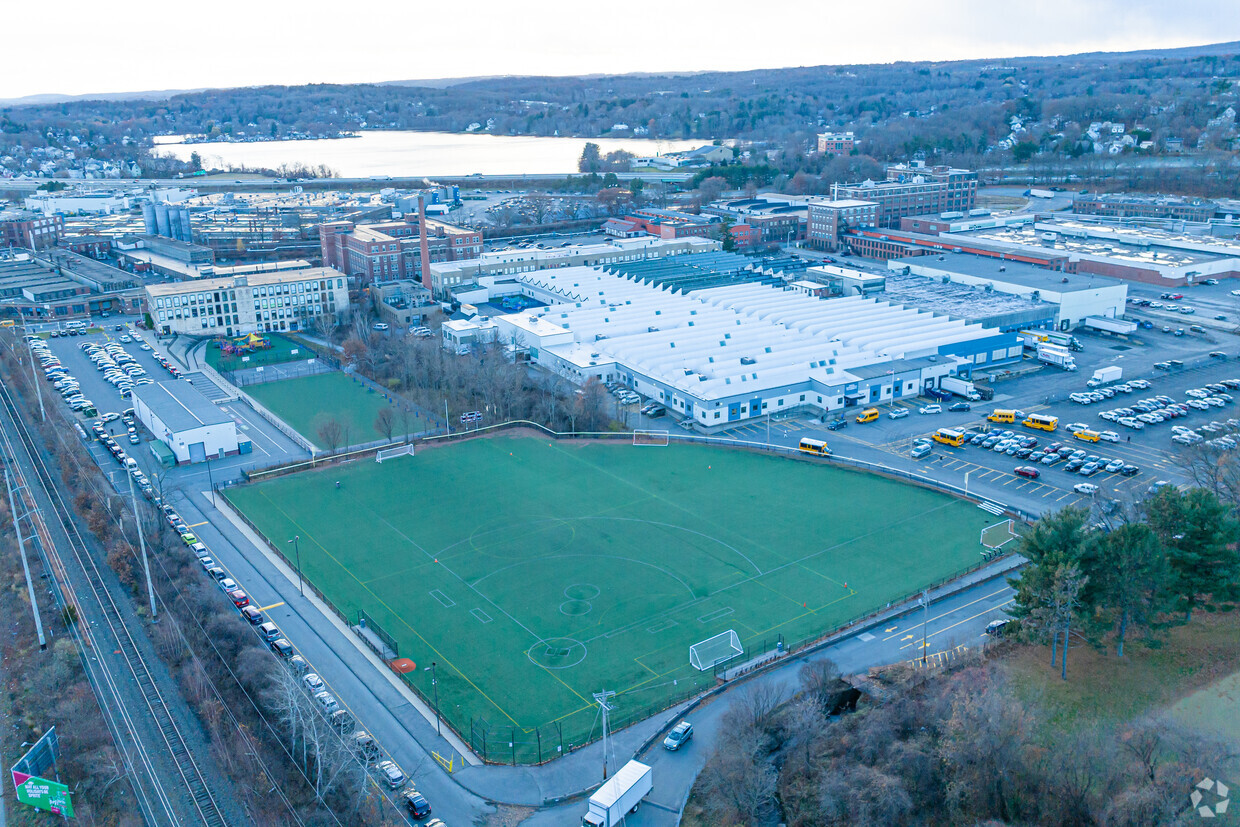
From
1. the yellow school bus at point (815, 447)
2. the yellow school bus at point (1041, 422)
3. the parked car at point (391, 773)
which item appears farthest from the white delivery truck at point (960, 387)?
the parked car at point (391, 773)

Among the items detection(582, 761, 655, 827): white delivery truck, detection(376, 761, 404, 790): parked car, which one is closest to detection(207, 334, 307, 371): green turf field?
detection(376, 761, 404, 790): parked car

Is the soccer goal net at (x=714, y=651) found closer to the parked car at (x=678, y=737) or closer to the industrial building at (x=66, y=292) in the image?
the parked car at (x=678, y=737)

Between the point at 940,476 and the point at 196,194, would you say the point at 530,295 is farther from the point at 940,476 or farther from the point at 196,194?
the point at 196,194

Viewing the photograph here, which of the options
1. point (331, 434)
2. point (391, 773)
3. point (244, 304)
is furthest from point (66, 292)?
point (391, 773)

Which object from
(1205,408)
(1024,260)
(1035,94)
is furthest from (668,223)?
(1035,94)

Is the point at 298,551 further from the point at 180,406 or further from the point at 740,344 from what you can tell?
the point at 740,344

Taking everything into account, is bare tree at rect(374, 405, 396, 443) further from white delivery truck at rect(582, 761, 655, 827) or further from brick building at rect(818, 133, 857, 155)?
brick building at rect(818, 133, 857, 155)
